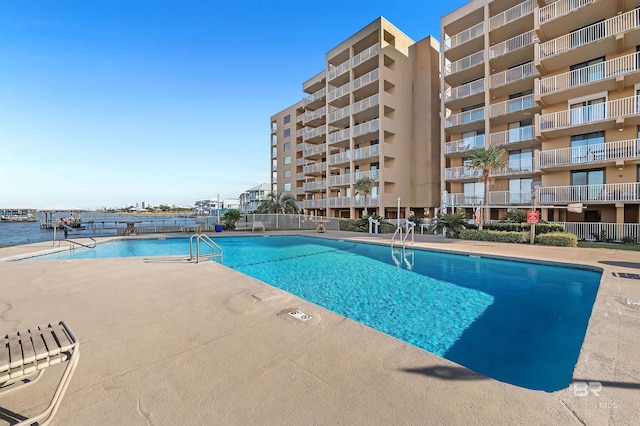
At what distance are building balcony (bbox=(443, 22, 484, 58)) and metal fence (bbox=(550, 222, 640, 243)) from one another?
15.3 metres

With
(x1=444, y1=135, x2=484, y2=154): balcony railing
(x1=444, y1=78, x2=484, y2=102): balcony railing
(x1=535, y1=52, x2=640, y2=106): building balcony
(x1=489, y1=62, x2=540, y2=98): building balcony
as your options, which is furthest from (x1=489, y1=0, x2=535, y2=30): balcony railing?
(x1=444, y1=135, x2=484, y2=154): balcony railing

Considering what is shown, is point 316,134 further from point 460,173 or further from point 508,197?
point 508,197

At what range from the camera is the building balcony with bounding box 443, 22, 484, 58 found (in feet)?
71.5

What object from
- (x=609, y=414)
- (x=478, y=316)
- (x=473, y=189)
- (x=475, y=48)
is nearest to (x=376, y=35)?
(x=475, y=48)

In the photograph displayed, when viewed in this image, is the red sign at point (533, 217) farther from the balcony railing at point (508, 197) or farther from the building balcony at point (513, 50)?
the building balcony at point (513, 50)

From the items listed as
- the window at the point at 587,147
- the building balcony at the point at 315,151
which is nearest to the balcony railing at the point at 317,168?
the building balcony at the point at 315,151

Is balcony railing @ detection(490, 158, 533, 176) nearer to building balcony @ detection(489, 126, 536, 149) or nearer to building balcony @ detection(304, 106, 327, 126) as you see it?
building balcony @ detection(489, 126, 536, 149)

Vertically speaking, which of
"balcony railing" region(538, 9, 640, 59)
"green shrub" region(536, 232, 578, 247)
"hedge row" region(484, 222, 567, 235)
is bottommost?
"green shrub" region(536, 232, 578, 247)

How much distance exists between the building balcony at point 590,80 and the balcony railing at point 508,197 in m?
6.01

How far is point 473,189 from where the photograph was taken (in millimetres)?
23297

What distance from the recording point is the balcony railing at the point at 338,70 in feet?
95.0

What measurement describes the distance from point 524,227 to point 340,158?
18.2 meters

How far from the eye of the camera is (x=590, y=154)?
1655 centimetres

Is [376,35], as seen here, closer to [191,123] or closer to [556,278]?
[191,123]
